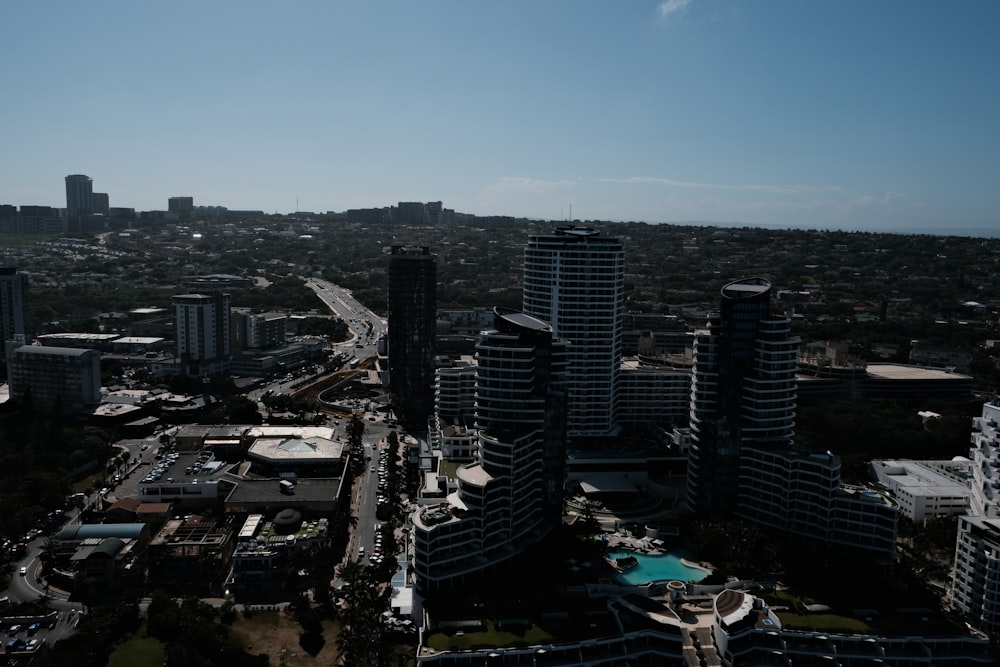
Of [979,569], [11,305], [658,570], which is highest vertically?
[11,305]

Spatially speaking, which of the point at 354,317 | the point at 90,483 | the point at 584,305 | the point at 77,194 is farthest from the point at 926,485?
the point at 77,194

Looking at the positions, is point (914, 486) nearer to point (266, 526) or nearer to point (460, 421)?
point (460, 421)

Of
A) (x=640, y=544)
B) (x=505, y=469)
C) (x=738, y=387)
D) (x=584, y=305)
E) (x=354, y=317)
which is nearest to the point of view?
(x=505, y=469)

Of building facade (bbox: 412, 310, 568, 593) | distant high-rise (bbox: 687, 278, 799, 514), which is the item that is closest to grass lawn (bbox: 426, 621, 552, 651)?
building facade (bbox: 412, 310, 568, 593)

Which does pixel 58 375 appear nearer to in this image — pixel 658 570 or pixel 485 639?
pixel 485 639

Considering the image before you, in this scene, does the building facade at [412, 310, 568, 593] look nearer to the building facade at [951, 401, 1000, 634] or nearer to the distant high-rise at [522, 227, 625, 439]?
the distant high-rise at [522, 227, 625, 439]

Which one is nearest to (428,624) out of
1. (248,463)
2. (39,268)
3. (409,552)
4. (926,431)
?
(409,552)

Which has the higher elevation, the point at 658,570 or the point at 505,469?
the point at 505,469
